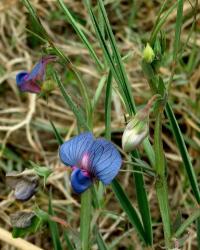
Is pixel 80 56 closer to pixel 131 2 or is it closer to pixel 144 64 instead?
pixel 131 2

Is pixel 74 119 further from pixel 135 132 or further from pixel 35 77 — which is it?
pixel 135 132

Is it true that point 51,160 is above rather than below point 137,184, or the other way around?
below

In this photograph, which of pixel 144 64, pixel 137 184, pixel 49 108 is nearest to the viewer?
pixel 144 64

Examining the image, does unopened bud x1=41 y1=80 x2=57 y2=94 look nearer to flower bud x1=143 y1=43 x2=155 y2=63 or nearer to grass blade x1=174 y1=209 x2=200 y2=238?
flower bud x1=143 y1=43 x2=155 y2=63

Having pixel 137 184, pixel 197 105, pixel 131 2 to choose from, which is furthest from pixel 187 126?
pixel 137 184

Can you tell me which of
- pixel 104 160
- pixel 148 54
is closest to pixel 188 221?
pixel 104 160

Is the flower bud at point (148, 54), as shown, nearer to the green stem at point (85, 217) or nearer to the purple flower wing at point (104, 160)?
the purple flower wing at point (104, 160)
